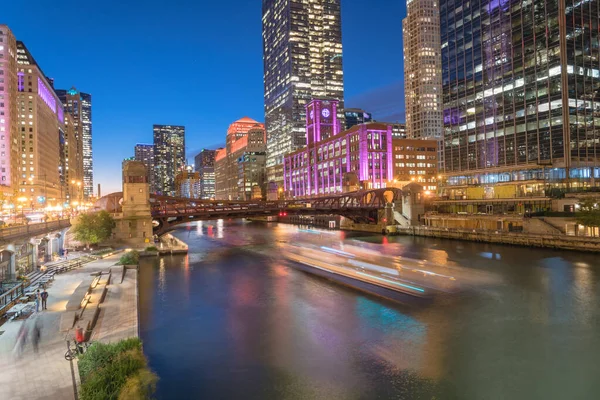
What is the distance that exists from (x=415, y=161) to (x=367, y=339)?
6140 inches

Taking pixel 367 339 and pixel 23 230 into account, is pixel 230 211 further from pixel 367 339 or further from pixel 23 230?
pixel 367 339

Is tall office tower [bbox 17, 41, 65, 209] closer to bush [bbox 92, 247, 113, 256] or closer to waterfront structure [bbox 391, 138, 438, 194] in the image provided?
bush [bbox 92, 247, 113, 256]

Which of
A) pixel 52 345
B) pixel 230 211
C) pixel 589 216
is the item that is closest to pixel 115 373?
pixel 52 345

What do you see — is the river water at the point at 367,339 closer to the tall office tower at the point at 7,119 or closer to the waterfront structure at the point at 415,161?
the waterfront structure at the point at 415,161

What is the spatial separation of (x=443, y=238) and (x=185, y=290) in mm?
58014

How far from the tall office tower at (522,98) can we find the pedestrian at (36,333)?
92526 mm

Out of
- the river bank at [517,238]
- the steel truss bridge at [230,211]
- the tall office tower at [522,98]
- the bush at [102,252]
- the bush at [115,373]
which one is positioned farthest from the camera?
the tall office tower at [522,98]

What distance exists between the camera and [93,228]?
60.3 meters

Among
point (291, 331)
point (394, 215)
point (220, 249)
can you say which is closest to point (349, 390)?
point (291, 331)

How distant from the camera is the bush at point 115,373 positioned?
14742 mm

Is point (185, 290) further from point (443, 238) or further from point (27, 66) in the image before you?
point (27, 66)

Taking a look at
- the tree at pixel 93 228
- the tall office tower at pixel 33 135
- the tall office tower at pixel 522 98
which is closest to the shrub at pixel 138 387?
the tree at pixel 93 228

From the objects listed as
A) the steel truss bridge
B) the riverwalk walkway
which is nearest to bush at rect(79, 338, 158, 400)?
the riverwalk walkway

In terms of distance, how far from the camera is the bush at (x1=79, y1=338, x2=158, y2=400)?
14.7 meters
